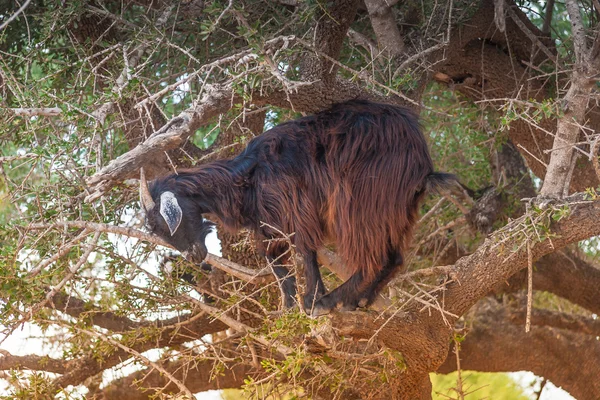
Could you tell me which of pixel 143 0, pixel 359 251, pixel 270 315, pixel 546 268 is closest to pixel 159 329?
pixel 270 315

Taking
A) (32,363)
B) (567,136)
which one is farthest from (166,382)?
(567,136)

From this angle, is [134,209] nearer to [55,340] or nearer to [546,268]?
[55,340]

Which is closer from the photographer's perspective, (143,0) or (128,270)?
(128,270)

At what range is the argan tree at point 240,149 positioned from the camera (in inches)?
141

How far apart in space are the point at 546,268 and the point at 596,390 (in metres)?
1.14

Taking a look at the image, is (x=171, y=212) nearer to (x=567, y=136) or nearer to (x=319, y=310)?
(x=319, y=310)

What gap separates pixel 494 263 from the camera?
12.3 ft

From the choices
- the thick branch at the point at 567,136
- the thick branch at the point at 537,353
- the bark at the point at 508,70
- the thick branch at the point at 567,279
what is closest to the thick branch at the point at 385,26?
the bark at the point at 508,70

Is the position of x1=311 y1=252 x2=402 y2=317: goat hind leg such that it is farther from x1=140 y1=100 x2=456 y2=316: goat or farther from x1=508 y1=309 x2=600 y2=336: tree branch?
x1=508 y1=309 x2=600 y2=336: tree branch

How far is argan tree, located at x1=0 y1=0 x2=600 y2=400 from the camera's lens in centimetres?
357

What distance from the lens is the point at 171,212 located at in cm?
344

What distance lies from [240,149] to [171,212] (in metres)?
1.34

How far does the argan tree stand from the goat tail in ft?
0.21

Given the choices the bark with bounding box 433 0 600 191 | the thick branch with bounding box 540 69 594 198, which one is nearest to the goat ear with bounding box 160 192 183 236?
the thick branch with bounding box 540 69 594 198
